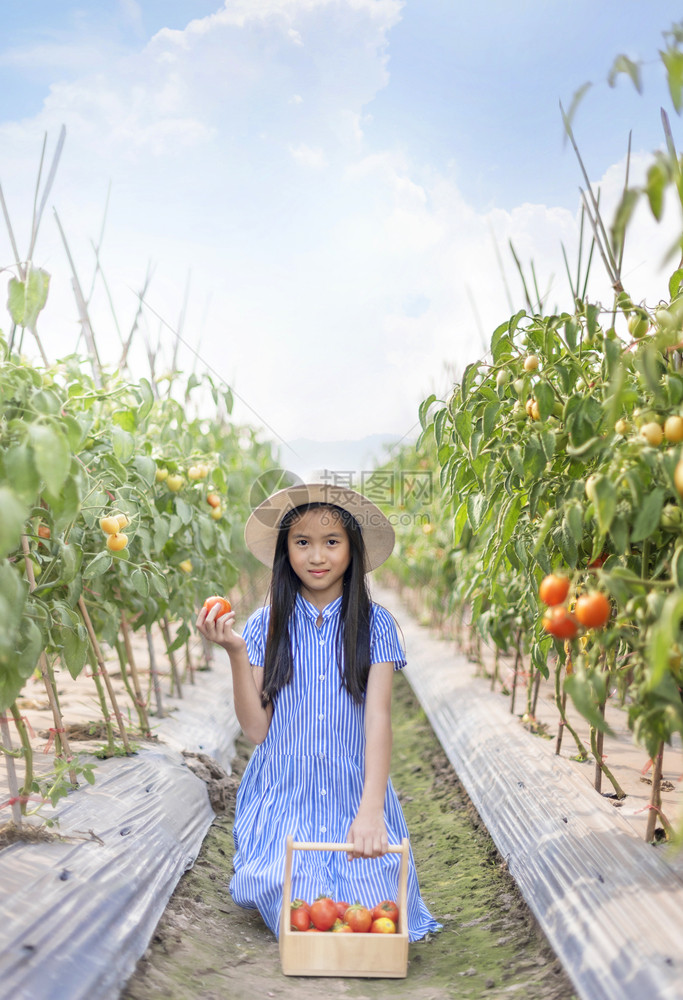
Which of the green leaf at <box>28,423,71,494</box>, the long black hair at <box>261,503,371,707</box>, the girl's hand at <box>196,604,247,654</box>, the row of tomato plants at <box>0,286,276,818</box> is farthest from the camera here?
the long black hair at <box>261,503,371,707</box>

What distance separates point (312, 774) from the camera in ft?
6.18

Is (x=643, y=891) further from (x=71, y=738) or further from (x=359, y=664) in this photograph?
(x=71, y=738)

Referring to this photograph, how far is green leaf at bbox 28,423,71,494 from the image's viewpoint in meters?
1.04

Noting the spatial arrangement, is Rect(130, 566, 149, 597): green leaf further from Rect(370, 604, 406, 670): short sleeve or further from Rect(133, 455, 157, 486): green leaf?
Rect(370, 604, 406, 670): short sleeve

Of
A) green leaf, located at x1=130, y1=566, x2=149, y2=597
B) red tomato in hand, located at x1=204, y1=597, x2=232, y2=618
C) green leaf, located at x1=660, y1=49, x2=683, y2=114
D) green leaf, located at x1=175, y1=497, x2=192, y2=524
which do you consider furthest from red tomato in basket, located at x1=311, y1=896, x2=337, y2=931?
green leaf, located at x1=660, y1=49, x2=683, y2=114

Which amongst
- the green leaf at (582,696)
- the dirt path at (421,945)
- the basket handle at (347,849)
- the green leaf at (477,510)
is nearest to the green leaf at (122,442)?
the green leaf at (477,510)

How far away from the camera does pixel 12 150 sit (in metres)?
2.47

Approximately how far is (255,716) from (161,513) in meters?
0.87

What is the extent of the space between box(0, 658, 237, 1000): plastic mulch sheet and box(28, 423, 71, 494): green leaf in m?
0.72

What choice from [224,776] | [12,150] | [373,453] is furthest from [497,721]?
[373,453]

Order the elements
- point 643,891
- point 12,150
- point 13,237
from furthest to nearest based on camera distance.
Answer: point 12,150 < point 13,237 < point 643,891

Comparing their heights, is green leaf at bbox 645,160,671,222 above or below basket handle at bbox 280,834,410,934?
above

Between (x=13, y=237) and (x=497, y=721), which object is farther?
(x=497, y=721)

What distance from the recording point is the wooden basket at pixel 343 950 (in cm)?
152
